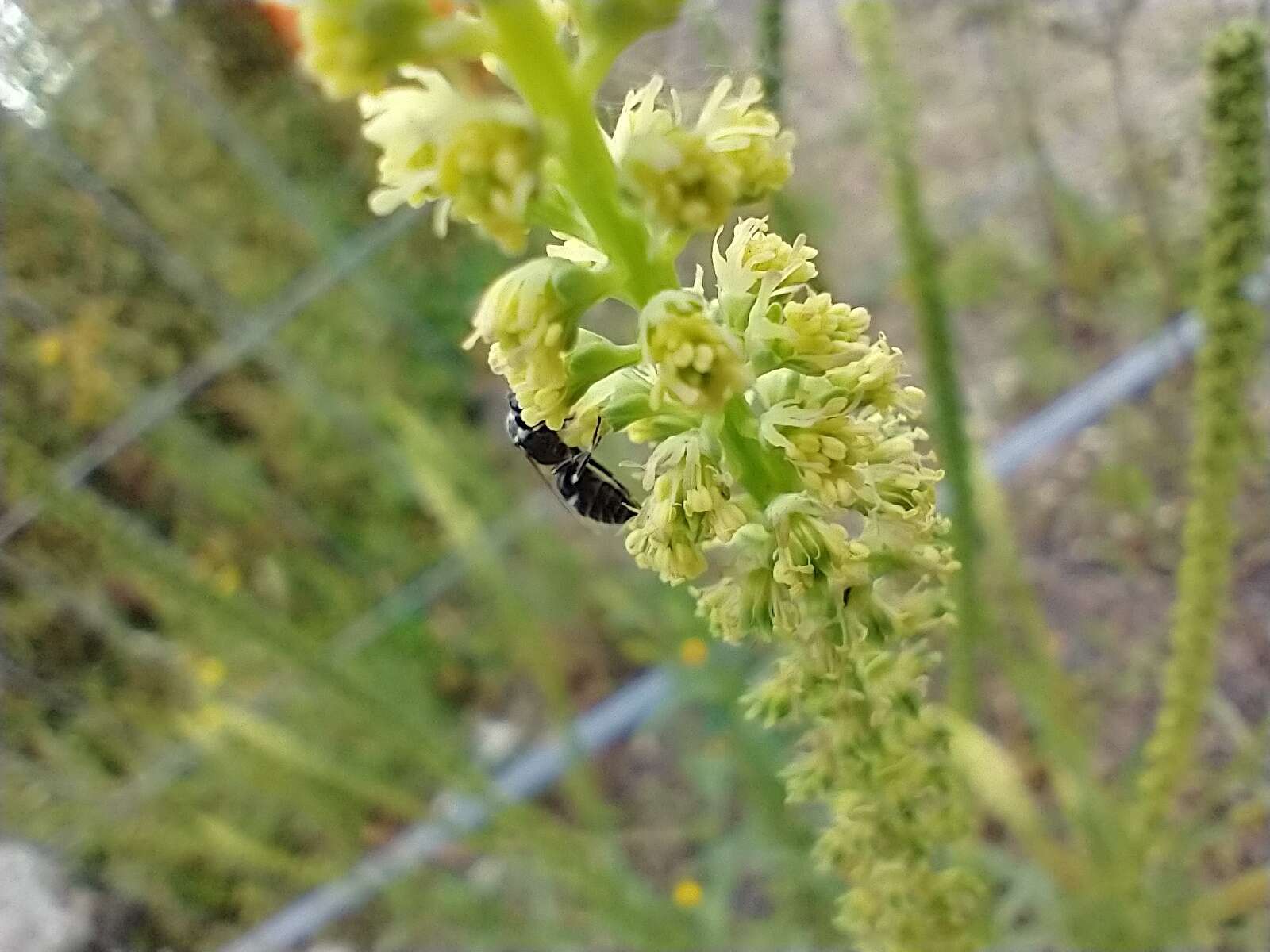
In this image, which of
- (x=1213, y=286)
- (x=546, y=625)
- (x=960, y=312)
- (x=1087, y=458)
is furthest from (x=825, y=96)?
(x=1213, y=286)

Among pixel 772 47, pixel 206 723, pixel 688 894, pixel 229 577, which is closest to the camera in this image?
pixel 772 47

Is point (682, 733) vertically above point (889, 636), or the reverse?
point (682, 733)

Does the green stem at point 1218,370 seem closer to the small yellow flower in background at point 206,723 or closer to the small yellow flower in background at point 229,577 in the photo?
the small yellow flower in background at point 206,723

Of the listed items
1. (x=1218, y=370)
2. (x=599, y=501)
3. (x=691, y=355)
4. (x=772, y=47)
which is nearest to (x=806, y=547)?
(x=691, y=355)

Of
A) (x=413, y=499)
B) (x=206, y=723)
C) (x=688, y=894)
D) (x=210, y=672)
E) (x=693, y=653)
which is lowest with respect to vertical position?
(x=688, y=894)

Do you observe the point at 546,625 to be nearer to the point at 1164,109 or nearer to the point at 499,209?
the point at 1164,109

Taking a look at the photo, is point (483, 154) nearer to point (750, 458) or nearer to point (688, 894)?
point (750, 458)
